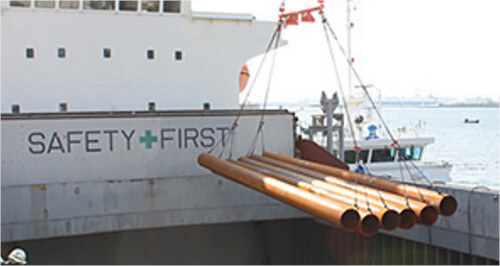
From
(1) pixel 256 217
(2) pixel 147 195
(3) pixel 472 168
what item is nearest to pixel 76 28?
(2) pixel 147 195

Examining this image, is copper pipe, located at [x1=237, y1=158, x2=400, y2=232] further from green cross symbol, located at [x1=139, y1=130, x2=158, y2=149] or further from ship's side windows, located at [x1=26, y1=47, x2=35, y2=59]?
ship's side windows, located at [x1=26, y1=47, x2=35, y2=59]

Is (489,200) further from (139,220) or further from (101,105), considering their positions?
(101,105)

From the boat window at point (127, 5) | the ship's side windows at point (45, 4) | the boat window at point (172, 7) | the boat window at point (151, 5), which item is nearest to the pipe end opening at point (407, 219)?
the boat window at point (172, 7)

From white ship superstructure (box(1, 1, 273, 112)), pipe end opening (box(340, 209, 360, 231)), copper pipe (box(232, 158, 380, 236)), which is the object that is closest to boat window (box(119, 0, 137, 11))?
white ship superstructure (box(1, 1, 273, 112))

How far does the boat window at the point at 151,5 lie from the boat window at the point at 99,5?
2.84ft

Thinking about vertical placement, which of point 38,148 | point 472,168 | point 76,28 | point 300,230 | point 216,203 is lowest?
point 472,168

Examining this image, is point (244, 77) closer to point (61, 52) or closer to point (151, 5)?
point (151, 5)

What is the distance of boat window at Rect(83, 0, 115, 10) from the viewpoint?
15805 mm

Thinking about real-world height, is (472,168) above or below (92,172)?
below

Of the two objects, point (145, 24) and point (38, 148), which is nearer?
point (38, 148)

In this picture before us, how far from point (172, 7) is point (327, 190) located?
993cm

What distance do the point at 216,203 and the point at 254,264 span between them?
74.4 inches

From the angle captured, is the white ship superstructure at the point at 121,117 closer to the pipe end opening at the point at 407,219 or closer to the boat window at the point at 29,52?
the boat window at the point at 29,52

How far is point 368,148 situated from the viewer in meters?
28.1
